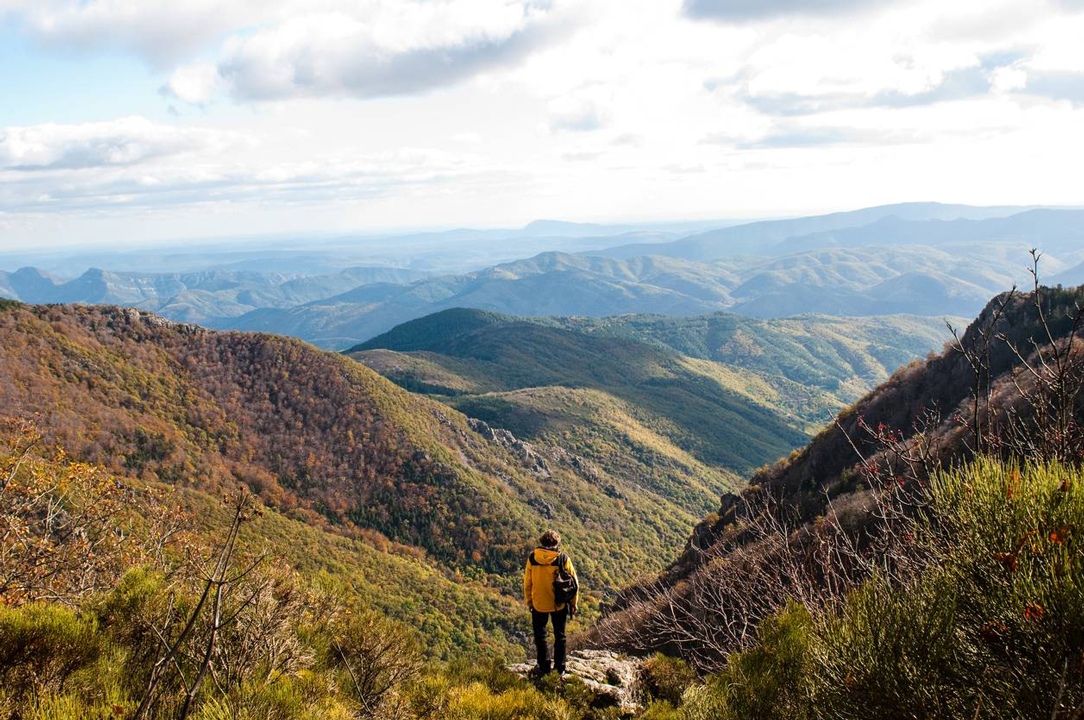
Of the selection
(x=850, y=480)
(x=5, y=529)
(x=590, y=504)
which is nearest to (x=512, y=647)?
(x=850, y=480)

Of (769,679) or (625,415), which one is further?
(625,415)

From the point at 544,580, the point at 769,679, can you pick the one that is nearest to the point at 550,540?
the point at 544,580

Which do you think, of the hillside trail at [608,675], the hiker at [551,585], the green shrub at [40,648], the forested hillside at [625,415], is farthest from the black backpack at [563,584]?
the forested hillside at [625,415]

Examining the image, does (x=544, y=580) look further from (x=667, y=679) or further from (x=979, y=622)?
(x=979, y=622)

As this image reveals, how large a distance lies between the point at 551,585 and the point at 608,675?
465 centimetres

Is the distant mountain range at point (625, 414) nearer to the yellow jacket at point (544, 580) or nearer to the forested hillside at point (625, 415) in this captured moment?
the forested hillside at point (625, 415)

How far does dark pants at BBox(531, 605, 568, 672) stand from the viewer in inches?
414

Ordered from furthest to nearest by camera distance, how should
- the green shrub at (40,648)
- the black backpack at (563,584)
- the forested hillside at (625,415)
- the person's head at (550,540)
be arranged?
the forested hillside at (625,415), the person's head at (550,540), the black backpack at (563,584), the green shrub at (40,648)

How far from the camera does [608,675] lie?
43.3 ft

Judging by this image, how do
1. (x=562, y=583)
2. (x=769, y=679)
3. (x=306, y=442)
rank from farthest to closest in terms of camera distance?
(x=306, y=442)
(x=562, y=583)
(x=769, y=679)

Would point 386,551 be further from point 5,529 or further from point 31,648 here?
point 31,648

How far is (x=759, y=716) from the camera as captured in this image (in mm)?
5465

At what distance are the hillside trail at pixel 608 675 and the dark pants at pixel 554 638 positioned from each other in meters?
0.39

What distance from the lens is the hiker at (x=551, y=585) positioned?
33.6 feet
